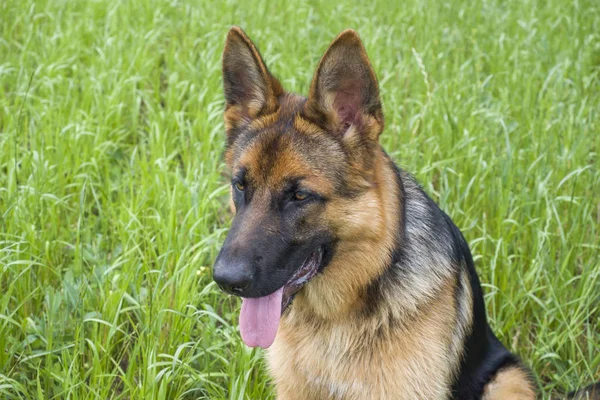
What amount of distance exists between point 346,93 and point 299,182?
0.39m

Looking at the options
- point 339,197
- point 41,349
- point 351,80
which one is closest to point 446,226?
point 339,197

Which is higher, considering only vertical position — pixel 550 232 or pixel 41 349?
pixel 550 232

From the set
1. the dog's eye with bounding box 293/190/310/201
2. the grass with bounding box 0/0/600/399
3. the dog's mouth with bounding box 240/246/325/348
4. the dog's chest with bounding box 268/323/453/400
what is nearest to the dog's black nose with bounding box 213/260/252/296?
the dog's mouth with bounding box 240/246/325/348

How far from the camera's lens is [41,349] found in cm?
330

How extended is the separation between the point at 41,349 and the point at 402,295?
1.75 metres

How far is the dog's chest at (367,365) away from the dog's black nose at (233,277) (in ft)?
1.86

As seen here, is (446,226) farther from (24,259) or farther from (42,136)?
(42,136)

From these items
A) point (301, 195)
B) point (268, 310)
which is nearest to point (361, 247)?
point (301, 195)

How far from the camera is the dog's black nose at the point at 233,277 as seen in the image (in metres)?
2.43

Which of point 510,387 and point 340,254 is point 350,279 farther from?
point 510,387

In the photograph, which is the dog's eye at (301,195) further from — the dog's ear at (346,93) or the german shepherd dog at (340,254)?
the dog's ear at (346,93)

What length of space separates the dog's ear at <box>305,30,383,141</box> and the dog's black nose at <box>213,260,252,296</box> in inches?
26.1

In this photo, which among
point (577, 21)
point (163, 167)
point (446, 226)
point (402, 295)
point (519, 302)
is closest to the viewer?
point (402, 295)

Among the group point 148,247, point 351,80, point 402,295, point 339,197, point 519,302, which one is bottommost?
point 519,302
